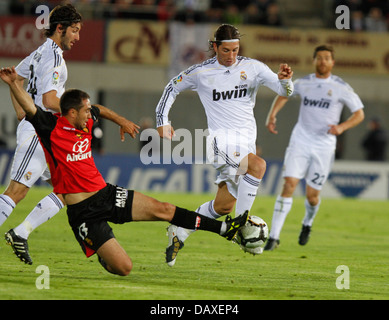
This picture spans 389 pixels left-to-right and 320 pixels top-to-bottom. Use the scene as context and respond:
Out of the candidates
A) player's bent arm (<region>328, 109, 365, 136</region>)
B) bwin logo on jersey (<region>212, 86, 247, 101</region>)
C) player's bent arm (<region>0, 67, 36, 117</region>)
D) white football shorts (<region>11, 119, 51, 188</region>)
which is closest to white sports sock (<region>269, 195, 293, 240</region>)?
player's bent arm (<region>328, 109, 365, 136</region>)

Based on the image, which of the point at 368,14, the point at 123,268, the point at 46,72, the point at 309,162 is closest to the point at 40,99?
the point at 46,72

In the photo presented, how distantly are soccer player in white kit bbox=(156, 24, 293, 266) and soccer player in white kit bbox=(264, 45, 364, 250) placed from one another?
7.42 feet

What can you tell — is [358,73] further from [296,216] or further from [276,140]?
[296,216]

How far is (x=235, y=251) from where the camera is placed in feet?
32.1

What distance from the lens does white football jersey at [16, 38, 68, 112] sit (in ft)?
25.2

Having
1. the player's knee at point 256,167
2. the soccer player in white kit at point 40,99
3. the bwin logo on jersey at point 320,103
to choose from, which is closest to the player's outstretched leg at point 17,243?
the soccer player in white kit at point 40,99

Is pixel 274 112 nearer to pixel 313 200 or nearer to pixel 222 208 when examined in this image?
pixel 313 200

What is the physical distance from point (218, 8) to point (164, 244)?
1517 centimetres

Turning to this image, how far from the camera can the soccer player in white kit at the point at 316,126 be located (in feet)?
35.1

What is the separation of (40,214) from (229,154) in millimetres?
2113

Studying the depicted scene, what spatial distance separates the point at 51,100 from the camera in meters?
7.54

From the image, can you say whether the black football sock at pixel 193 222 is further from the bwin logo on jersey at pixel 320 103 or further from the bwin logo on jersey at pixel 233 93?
the bwin logo on jersey at pixel 320 103

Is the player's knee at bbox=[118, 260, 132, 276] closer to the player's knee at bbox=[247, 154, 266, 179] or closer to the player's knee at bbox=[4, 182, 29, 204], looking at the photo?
the player's knee at bbox=[4, 182, 29, 204]
